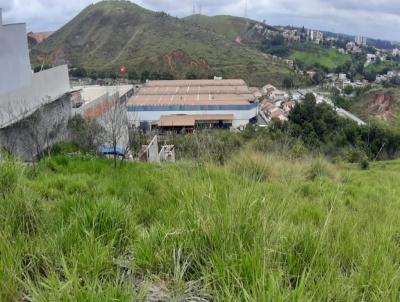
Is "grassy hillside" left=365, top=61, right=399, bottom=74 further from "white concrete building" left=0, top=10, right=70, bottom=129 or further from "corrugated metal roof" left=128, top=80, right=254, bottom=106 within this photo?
"white concrete building" left=0, top=10, right=70, bottom=129

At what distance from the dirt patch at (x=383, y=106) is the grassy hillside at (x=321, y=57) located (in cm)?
3251

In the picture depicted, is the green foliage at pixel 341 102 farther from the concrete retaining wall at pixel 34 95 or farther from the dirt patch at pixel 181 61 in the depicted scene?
the concrete retaining wall at pixel 34 95

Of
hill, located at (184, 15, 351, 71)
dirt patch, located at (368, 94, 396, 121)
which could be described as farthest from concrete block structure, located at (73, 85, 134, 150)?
hill, located at (184, 15, 351, 71)

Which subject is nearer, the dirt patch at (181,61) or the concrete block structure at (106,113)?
the concrete block structure at (106,113)

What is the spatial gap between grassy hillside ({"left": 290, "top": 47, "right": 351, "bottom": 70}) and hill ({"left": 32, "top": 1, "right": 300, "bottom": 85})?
14.1 m

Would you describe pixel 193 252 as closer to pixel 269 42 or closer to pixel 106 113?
pixel 106 113

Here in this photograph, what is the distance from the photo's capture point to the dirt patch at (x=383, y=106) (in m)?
42.7

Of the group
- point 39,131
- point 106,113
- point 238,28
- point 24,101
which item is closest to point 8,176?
point 24,101

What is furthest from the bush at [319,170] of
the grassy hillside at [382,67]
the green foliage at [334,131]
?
the grassy hillside at [382,67]

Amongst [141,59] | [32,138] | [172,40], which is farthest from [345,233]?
[172,40]

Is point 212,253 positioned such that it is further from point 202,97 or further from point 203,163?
point 202,97

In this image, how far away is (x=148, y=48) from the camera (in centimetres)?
6372

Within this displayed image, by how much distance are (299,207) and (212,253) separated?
1142 millimetres

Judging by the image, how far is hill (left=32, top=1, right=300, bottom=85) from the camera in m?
58.3
